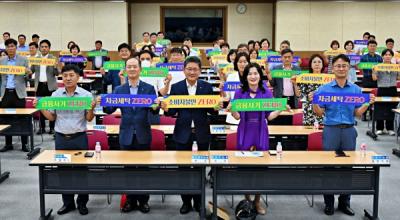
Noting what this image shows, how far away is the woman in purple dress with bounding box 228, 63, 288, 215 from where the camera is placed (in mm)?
4453

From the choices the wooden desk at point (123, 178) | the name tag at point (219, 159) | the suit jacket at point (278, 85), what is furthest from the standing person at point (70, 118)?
the suit jacket at point (278, 85)

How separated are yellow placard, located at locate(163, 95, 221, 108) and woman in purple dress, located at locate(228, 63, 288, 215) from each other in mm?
255

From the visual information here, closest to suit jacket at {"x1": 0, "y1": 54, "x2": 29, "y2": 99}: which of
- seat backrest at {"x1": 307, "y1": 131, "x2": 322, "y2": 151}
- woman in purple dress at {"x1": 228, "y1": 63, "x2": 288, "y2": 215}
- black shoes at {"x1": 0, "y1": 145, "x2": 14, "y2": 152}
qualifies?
black shoes at {"x1": 0, "y1": 145, "x2": 14, "y2": 152}

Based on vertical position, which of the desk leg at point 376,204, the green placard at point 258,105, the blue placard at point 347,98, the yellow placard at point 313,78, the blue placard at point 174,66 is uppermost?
the blue placard at point 174,66

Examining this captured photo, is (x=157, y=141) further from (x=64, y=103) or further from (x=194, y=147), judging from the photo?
(x=64, y=103)

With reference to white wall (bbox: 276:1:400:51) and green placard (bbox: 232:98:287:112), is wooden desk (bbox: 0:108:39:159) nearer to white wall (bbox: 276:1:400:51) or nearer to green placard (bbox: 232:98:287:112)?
green placard (bbox: 232:98:287:112)

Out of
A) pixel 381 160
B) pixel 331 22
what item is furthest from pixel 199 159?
pixel 331 22

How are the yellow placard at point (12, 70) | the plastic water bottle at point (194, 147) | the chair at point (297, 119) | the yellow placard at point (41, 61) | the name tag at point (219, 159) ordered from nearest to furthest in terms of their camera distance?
the name tag at point (219, 159) → the plastic water bottle at point (194, 147) → the chair at point (297, 119) → the yellow placard at point (12, 70) → the yellow placard at point (41, 61)

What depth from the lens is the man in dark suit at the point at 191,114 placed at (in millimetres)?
4496

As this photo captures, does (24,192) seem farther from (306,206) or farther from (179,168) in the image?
(306,206)

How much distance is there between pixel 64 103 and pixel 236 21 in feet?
40.9

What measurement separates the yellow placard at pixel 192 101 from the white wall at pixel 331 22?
11650 mm

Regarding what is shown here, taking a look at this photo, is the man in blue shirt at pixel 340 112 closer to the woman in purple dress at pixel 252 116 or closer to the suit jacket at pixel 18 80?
the woman in purple dress at pixel 252 116

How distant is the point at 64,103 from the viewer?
438 cm
